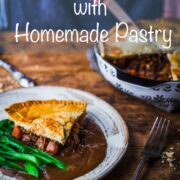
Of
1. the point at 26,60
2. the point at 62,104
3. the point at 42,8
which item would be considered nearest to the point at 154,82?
the point at 62,104

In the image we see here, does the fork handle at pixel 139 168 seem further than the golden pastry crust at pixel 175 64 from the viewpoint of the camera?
No

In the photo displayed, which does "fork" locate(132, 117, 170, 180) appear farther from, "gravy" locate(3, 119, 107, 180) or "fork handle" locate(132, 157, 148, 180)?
"gravy" locate(3, 119, 107, 180)

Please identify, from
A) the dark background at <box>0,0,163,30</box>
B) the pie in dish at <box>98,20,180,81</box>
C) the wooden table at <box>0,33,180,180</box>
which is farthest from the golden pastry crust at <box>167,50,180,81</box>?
the dark background at <box>0,0,163,30</box>

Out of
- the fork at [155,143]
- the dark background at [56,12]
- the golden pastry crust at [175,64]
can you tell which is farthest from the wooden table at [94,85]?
the dark background at [56,12]

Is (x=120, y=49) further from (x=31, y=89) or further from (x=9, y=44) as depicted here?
(x=9, y=44)

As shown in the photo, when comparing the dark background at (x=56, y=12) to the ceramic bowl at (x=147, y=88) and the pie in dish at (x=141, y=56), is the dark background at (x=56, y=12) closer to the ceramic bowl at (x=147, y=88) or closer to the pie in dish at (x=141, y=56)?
the pie in dish at (x=141, y=56)

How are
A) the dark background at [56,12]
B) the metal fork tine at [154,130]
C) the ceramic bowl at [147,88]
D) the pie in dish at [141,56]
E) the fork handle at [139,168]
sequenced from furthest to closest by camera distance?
the dark background at [56,12] < the pie in dish at [141,56] < the ceramic bowl at [147,88] < the metal fork tine at [154,130] < the fork handle at [139,168]

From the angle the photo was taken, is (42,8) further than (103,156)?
Yes
